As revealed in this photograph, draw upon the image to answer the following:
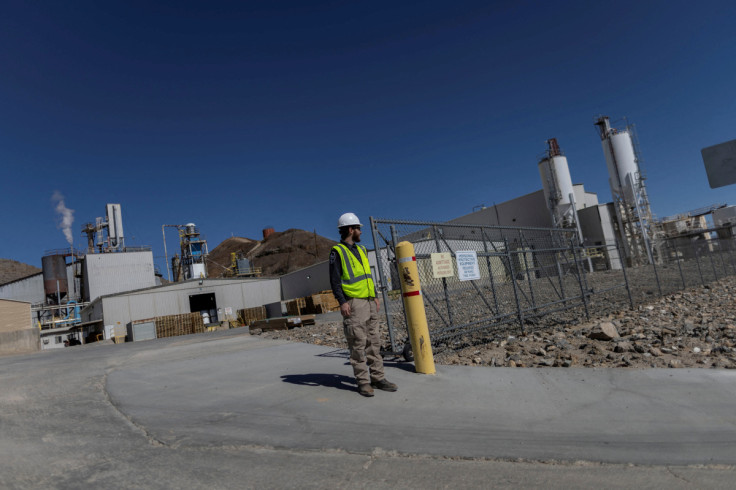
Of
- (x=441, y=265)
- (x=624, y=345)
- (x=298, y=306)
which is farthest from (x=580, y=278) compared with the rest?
(x=298, y=306)

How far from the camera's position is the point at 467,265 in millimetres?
7031

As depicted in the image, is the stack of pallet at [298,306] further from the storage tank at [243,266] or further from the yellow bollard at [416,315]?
the yellow bollard at [416,315]

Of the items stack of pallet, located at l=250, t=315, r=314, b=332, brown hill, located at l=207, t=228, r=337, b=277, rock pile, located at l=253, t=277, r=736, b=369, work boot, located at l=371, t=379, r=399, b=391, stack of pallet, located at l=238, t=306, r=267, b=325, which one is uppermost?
brown hill, located at l=207, t=228, r=337, b=277

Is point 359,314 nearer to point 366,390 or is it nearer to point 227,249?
point 366,390

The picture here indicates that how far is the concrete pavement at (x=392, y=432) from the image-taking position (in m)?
2.73

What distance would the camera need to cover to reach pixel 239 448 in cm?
326

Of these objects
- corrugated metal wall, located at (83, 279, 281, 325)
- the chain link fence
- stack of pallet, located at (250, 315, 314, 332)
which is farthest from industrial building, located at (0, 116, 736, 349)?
the chain link fence

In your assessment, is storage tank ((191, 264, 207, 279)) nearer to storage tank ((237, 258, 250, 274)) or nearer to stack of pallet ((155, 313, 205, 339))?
storage tank ((237, 258, 250, 274))

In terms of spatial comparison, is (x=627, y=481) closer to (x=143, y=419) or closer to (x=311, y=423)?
(x=311, y=423)

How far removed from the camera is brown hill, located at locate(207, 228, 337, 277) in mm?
132000

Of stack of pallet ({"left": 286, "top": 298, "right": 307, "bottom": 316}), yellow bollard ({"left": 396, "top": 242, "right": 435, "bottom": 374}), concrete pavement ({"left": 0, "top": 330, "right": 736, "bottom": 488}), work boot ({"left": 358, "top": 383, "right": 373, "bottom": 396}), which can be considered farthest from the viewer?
stack of pallet ({"left": 286, "top": 298, "right": 307, "bottom": 316})

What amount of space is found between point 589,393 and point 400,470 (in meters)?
2.56

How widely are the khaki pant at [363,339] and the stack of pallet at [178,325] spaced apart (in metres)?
30.9

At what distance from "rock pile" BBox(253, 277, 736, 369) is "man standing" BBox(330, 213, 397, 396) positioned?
6.18ft
